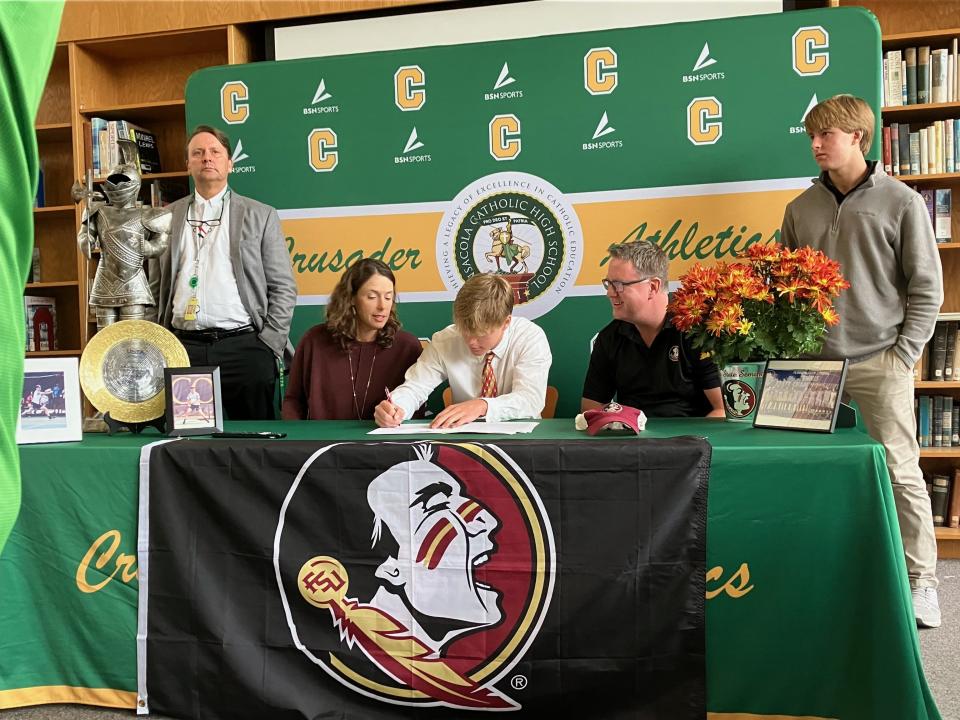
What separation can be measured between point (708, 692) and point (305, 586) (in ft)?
2.88

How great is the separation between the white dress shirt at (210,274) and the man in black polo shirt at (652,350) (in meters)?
1.50

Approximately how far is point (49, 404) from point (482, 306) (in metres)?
1.17

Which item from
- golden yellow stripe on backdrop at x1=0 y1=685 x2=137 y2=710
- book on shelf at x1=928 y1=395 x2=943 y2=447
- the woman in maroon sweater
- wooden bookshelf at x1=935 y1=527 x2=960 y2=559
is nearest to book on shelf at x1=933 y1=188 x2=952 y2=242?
book on shelf at x1=928 y1=395 x2=943 y2=447

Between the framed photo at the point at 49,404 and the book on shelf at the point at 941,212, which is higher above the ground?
A: the book on shelf at the point at 941,212

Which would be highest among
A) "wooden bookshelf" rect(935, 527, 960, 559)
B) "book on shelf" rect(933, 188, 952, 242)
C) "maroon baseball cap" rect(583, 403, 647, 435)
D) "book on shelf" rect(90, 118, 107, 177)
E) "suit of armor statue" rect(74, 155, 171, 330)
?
"book on shelf" rect(90, 118, 107, 177)

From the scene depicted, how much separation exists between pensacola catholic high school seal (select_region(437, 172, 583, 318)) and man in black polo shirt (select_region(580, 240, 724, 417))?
3.57ft

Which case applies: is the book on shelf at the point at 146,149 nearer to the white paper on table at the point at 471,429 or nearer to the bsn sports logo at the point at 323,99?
the bsn sports logo at the point at 323,99

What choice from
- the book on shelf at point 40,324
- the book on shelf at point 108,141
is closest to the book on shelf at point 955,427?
the book on shelf at point 108,141

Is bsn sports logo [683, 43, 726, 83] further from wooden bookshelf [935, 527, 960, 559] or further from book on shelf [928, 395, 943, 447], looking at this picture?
wooden bookshelf [935, 527, 960, 559]

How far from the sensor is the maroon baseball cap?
185 cm

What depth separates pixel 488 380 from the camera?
2.49 m

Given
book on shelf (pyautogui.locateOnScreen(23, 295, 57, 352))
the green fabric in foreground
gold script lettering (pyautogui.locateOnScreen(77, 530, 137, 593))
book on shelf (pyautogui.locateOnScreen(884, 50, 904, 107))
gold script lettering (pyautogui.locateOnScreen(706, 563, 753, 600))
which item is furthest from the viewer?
book on shelf (pyautogui.locateOnScreen(23, 295, 57, 352))

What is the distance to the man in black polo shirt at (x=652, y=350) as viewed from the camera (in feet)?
7.87

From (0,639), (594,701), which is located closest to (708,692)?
(594,701)
